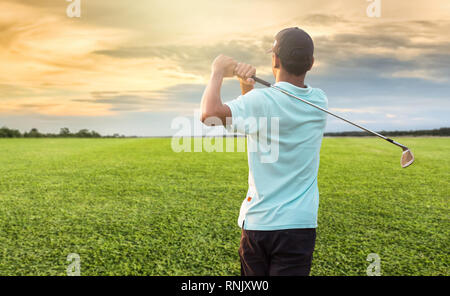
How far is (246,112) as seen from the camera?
1.46m

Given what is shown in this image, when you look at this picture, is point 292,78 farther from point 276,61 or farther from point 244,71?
point 244,71

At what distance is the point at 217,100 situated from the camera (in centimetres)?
147

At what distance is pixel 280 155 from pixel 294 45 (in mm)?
475

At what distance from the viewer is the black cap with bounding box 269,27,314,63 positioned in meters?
1.59

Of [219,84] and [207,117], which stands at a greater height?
[219,84]

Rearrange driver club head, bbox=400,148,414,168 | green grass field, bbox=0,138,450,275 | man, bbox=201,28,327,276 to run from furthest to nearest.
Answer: green grass field, bbox=0,138,450,275 < driver club head, bbox=400,148,414,168 < man, bbox=201,28,327,276

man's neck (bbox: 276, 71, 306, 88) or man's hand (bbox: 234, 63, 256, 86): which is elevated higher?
man's hand (bbox: 234, 63, 256, 86)

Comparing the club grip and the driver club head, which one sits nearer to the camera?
the club grip
